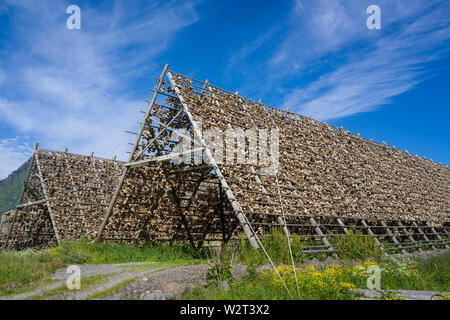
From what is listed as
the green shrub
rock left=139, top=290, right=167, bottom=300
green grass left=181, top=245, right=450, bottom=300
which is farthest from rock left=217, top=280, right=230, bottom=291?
the green shrub

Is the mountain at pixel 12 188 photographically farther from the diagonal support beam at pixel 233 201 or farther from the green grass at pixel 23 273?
the diagonal support beam at pixel 233 201

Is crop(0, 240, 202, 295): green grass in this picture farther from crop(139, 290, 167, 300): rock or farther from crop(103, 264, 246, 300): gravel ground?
crop(139, 290, 167, 300): rock

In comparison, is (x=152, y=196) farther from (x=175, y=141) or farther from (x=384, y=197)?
(x=384, y=197)

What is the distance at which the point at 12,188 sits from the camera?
92.0m

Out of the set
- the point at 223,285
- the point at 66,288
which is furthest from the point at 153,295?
the point at 66,288

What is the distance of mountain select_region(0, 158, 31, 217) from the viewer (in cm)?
8291

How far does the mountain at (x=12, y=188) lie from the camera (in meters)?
82.9

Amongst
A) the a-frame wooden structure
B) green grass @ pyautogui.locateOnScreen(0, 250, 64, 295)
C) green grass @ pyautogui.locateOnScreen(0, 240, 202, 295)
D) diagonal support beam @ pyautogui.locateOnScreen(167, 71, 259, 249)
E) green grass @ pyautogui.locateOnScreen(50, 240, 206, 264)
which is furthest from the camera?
the a-frame wooden structure

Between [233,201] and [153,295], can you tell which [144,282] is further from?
[233,201]

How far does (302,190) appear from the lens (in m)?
9.58

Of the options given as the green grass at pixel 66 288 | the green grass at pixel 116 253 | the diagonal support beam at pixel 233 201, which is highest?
the diagonal support beam at pixel 233 201

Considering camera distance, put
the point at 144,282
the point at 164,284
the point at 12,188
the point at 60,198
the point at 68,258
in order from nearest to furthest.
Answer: the point at 164,284, the point at 144,282, the point at 68,258, the point at 60,198, the point at 12,188

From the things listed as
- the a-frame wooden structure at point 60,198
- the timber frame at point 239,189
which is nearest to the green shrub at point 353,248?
the timber frame at point 239,189
